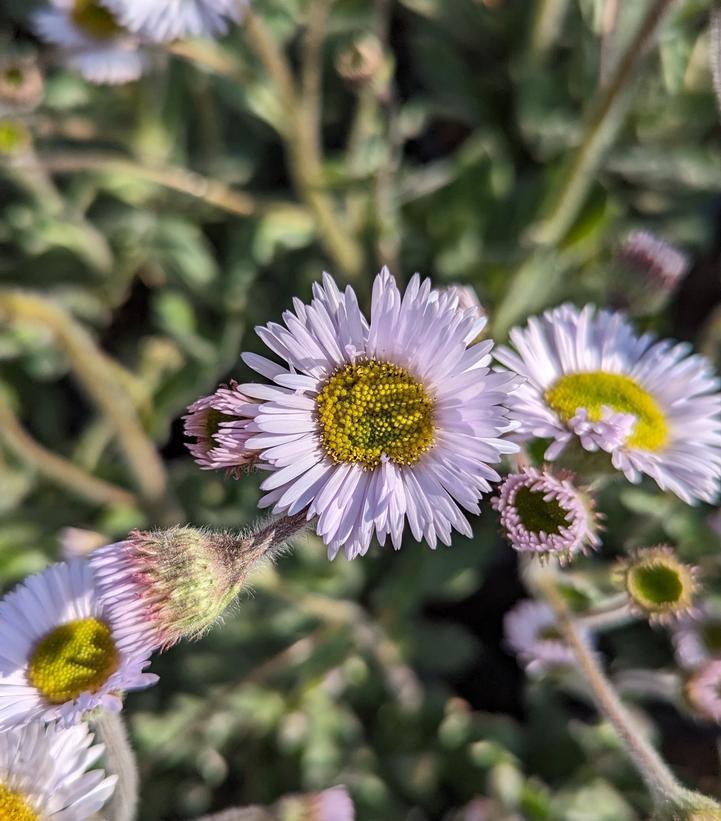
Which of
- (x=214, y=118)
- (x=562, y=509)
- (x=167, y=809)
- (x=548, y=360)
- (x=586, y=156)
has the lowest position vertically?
(x=167, y=809)

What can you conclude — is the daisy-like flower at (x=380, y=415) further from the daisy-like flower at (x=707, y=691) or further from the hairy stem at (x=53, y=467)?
the hairy stem at (x=53, y=467)

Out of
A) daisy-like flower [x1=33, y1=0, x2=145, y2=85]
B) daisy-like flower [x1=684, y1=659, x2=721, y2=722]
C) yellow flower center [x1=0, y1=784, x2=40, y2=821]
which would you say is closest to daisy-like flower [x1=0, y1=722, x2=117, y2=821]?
yellow flower center [x1=0, y1=784, x2=40, y2=821]

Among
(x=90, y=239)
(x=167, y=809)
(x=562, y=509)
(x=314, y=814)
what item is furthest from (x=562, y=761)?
(x=90, y=239)

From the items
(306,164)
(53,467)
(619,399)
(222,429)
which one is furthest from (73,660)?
(306,164)

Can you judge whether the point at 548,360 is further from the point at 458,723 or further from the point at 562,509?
the point at 458,723

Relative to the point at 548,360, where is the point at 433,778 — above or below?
below

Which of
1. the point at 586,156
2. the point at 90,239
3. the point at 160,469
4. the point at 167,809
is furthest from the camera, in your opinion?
the point at 90,239

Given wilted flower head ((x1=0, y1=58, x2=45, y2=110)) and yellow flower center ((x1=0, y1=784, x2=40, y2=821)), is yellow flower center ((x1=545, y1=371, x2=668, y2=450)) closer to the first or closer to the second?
yellow flower center ((x1=0, y1=784, x2=40, y2=821))
